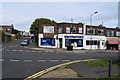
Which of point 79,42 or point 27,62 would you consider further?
point 79,42

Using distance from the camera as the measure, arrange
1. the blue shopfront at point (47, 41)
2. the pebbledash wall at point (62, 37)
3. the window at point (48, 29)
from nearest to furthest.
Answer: the pebbledash wall at point (62, 37) < the blue shopfront at point (47, 41) < the window at point (48, 29)

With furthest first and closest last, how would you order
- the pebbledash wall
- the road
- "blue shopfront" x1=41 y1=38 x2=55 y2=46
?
"blue shopfront" x1=41 y1=38 x2=55 y2=46, the pebbledash wall, the road

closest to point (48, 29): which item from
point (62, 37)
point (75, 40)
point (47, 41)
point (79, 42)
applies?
point (47, 41)

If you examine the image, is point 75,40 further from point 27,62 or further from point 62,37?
point 27,62

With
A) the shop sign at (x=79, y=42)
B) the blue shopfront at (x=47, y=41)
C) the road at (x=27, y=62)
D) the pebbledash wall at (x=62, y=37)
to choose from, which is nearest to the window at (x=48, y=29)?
the pebbledash wall at (x=62, y=37)

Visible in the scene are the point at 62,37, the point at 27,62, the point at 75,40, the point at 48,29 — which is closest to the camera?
the point at 27,62

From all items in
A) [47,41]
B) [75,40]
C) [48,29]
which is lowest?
[47,41]

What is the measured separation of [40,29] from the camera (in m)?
28.8

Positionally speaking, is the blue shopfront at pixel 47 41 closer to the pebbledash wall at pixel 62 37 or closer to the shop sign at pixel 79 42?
the pebbledash wall at pixel 62 37

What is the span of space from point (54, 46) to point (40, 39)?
4.06 m

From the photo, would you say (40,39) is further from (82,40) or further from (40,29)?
(82,40)

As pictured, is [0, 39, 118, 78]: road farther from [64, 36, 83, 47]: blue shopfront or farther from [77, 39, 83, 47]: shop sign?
[77, 39, 83, 47]: shop sign

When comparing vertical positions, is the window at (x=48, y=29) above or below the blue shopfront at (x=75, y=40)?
above

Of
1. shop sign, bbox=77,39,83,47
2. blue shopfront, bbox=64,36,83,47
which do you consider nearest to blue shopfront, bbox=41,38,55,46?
blue shopfront, bbox=64,36,83,47
